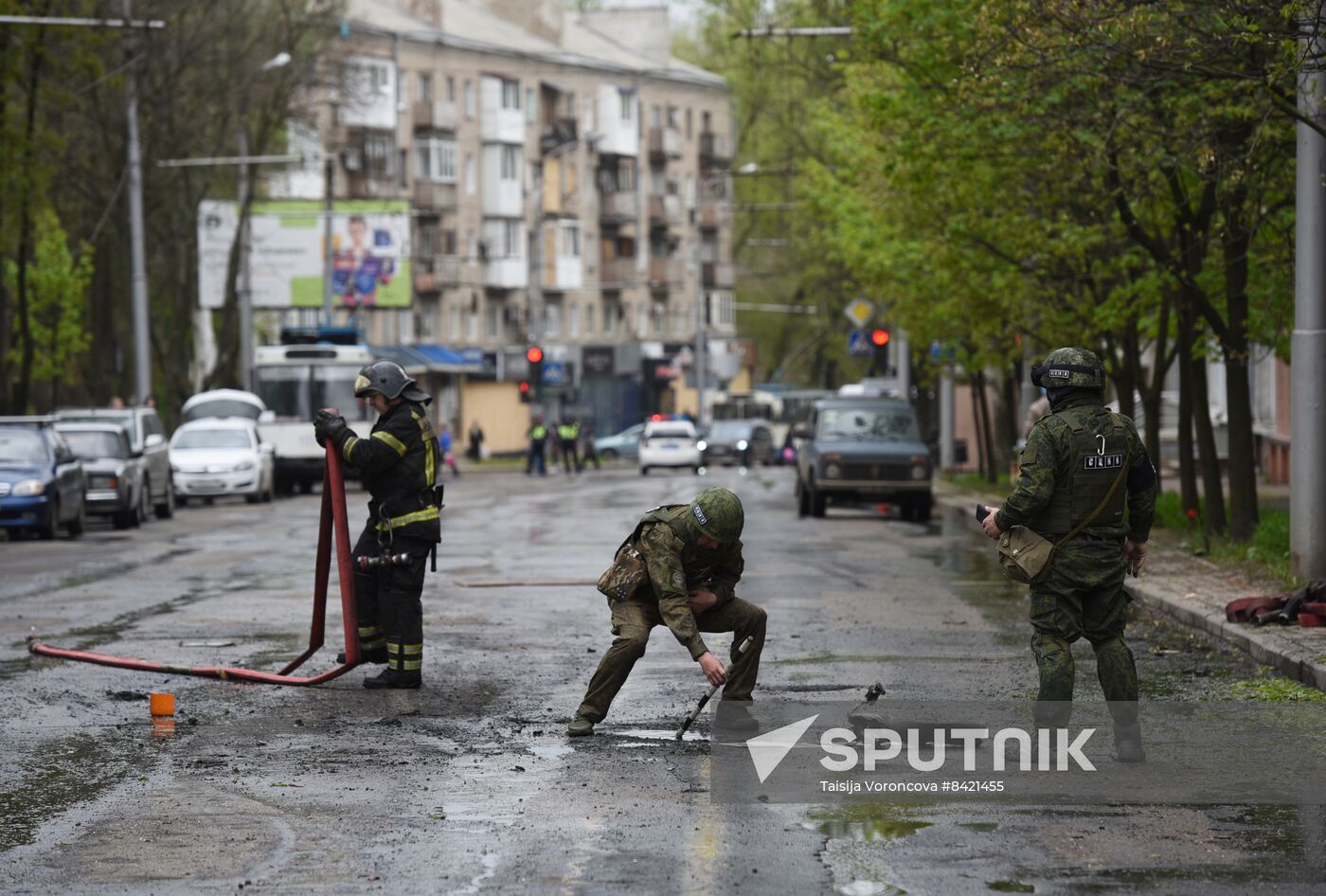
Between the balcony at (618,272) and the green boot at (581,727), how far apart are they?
82475 mm

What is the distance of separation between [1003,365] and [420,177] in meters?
48.9

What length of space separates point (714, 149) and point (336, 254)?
43543 millimetres

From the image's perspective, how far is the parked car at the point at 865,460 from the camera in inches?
1209

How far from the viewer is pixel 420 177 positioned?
80.6 metres

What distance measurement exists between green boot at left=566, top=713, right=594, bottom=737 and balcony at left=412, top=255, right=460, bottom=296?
7052cm

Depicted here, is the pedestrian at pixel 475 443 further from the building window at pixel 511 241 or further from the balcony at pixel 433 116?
the building window at pixel 511 241

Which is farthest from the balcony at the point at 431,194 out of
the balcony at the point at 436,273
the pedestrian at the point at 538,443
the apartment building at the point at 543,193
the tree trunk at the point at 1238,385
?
the tree trunk at the point at 1238,385

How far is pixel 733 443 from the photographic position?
67375 millimetres

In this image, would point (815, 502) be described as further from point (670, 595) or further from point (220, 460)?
point (670, 595)

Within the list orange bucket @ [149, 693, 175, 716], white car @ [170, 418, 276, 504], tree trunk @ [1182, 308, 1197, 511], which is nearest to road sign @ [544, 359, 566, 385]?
white car @ [170, 418, 276, 504]

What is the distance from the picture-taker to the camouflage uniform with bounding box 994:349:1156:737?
8.86 meters

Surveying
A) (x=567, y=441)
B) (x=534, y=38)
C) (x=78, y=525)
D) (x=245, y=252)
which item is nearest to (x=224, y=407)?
(x=245, y=252)

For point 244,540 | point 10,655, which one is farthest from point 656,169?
point 10,655

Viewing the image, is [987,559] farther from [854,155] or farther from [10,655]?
[854,155]
